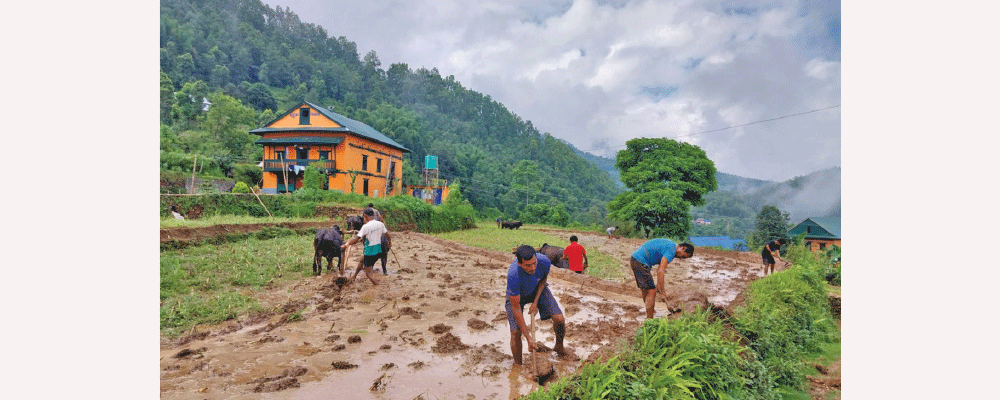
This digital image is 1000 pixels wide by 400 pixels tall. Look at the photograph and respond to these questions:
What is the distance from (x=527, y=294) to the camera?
13.9 feet

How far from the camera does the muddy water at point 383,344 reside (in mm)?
3799

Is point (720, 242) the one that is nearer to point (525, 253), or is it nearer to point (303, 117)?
point (525, 253)

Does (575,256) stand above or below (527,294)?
below

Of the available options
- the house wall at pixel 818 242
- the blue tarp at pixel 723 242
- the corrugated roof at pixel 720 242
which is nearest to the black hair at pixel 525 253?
the house wall at pixel 818 242

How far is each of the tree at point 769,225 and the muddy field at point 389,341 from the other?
11.1m

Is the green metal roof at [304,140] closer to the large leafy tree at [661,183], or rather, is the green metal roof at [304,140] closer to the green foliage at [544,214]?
the green foliage at [544,214]

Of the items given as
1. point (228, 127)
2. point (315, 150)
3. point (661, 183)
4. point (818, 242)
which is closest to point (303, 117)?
point (315, 150)

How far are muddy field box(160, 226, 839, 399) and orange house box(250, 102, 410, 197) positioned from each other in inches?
672

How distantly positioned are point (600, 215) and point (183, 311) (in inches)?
1025

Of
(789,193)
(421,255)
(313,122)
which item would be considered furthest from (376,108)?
(789,193)

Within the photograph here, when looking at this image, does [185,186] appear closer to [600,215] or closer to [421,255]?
[421,255]

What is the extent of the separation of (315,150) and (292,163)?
54.2 inches

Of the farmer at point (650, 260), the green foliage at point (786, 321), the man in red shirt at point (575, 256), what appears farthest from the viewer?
the man in red shirt at point (575, 256)

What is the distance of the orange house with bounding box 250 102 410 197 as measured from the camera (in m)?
24.5
